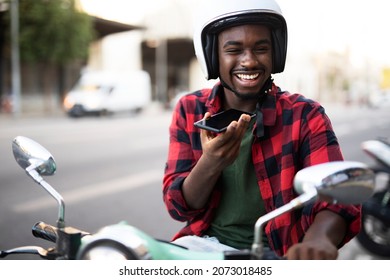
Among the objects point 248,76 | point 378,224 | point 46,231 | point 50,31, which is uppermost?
point 50,31

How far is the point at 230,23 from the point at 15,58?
686 cm

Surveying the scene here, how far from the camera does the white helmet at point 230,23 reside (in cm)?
109

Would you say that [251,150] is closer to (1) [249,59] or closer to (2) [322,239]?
(1) [249,59]

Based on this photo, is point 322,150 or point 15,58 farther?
point 15,58

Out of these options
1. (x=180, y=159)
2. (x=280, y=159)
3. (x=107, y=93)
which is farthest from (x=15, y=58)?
(x=107, y=93)

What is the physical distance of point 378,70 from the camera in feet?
7.75

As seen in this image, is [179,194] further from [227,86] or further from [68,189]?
[68,189]

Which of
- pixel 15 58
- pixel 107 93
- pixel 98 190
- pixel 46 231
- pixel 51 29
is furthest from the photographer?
pixel 107 93

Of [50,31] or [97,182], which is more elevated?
[50,31]

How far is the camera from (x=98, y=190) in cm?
483

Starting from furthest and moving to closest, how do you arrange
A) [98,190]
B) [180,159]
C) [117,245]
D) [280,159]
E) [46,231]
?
[98,190], [180,159], [280,159], [46,231], [117,245]

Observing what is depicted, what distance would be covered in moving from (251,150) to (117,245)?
1.91 feet

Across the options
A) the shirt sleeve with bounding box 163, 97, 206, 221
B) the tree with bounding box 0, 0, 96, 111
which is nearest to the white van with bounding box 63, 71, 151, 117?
the tree with bounding box 0, 0, 96, 111
